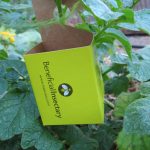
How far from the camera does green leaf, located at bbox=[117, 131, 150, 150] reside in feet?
2.41

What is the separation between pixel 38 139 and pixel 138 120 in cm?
23

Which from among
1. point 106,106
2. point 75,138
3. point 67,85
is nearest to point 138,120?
point 67,85

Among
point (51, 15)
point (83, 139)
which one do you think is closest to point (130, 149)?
point (83, 139)

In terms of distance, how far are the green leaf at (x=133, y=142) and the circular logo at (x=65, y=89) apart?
16cm

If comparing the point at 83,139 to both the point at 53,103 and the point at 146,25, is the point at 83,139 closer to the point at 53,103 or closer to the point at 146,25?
the point at 53,103

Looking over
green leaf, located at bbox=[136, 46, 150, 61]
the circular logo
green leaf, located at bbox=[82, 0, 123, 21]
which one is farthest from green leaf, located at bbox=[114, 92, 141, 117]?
green leaf, located at bbox=[82, 0, 123, 21]

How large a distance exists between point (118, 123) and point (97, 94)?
0.30 metres

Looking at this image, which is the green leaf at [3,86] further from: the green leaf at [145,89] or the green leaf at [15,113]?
the green leaf at [145,89]

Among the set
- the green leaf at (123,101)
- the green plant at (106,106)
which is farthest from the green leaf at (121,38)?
the green leaf at (123,101)

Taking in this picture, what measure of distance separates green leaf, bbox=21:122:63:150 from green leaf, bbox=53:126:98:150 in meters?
0.06

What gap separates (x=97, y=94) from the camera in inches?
25.1

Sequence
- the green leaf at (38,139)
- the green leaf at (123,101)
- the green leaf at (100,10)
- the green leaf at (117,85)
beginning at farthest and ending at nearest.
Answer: the green leaf at (117,85) < the green leaf at (123,101) < the green leaf at (38,139) < the green leaf at (100,10)

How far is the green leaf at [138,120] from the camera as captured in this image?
0.60 meters

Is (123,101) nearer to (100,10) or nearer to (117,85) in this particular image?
(117,85)
